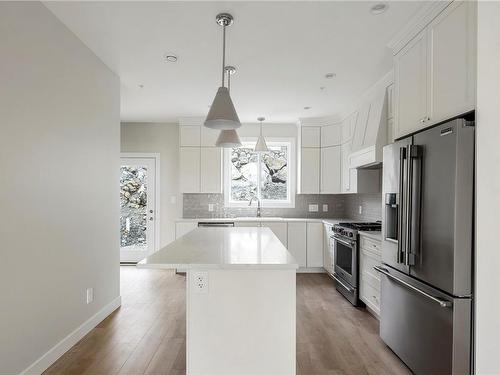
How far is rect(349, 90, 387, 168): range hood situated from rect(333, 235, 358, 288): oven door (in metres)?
1.05

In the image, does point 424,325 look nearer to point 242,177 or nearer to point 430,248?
point 430,248

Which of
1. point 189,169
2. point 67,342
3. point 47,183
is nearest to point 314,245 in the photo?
point 189,169

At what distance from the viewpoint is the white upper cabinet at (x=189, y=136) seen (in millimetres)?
5500

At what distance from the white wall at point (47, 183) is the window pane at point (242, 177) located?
2.75m

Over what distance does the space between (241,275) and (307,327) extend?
1.65 m

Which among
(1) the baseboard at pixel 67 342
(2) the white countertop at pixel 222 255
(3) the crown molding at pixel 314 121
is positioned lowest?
(1) the baseboard at pixel 67 342

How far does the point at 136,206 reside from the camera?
5770 millimetres

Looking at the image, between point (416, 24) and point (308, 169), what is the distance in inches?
128

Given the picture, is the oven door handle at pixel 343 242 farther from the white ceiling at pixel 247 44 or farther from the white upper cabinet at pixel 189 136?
the white upper cabinet at pixel 189 136

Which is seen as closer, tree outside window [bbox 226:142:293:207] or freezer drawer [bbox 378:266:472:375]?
freezer drawer [bbox 378:266:472:375]

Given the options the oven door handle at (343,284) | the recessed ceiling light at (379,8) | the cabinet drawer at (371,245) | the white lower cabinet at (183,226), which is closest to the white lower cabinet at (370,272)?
the cabinet drawer at (371,245)

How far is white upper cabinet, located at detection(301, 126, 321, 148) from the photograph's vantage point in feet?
17.9

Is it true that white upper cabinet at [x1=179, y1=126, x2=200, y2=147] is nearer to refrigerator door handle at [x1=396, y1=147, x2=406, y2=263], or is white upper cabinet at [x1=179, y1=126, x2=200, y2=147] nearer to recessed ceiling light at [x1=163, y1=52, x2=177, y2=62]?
recessed ceiling light at [x1=163, y1=52, x2=177, y2=62]

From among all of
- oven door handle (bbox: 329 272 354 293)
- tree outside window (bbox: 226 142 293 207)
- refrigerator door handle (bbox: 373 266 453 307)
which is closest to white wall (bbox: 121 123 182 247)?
tree outside window (bbox: 226 142 293 207)
